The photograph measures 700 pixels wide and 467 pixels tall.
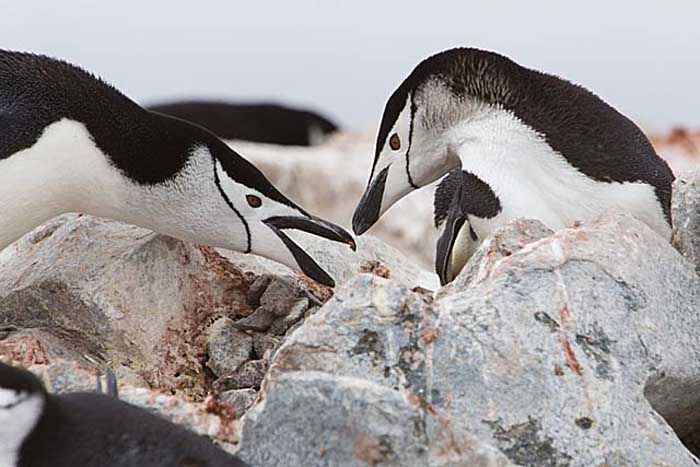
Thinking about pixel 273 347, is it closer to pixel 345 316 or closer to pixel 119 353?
pixel 119 353

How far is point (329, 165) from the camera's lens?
839 cm

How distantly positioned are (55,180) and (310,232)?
0.63 meters

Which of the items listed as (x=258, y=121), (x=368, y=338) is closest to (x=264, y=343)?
(x=368, y=338)

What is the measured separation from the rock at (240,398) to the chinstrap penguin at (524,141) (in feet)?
2.57

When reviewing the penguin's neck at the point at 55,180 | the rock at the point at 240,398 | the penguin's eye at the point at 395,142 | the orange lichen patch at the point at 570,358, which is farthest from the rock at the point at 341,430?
the penguin's eye at the point at 395,142

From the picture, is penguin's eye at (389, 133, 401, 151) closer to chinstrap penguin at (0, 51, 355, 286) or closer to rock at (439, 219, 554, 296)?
chinstrap penguin at (0, 51, 355, 286)

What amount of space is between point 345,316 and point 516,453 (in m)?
0.35

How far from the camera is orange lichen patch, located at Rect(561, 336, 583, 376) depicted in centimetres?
252

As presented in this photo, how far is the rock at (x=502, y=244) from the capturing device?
112 inches

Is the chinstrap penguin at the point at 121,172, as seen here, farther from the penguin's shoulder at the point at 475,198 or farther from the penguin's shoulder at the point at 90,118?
the penguin's shoulder at the point at 475,198

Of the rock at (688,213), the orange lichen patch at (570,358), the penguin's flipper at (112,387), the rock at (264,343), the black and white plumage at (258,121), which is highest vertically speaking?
the rock at (688,213)

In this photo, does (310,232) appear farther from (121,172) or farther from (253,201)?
(121,172)

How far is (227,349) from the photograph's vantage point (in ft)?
10.9

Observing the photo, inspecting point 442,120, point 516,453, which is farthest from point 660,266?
point 442,120
